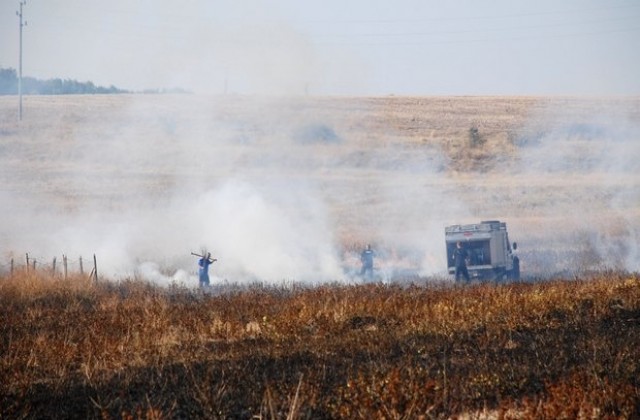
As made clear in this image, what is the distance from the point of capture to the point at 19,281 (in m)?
21.2

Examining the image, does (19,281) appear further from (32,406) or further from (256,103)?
(256,103)

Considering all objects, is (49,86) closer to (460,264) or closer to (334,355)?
(460,264)

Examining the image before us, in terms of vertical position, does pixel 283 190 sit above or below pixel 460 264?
above

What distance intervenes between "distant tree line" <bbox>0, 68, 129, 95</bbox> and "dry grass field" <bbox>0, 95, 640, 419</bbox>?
27.2 metres

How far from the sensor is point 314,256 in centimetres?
3662

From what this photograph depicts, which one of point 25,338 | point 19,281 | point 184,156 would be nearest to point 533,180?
point 184,156

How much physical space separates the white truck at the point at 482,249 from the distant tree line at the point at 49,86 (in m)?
88.7

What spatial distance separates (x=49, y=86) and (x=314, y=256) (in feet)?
285

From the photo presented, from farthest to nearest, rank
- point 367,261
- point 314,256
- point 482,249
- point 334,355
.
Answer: point 314,256 → point 367,261 → point 482,249 → point 334,355

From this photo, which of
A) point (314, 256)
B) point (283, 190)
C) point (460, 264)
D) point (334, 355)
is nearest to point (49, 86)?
point (283, 190)

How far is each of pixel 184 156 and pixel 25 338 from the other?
160ft

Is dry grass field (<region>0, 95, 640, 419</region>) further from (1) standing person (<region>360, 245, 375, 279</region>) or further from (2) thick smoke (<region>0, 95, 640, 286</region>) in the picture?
(1) standing person (<region>360, 245, 375, 279</region>)

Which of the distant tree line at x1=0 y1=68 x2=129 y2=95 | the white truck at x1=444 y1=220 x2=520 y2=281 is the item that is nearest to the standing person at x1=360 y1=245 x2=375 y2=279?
the white truck at x1=444 y1=220 x2=520 y2=281

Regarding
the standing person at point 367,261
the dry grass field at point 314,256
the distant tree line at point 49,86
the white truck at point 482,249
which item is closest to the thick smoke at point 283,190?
the dry grass field at point 314,256
